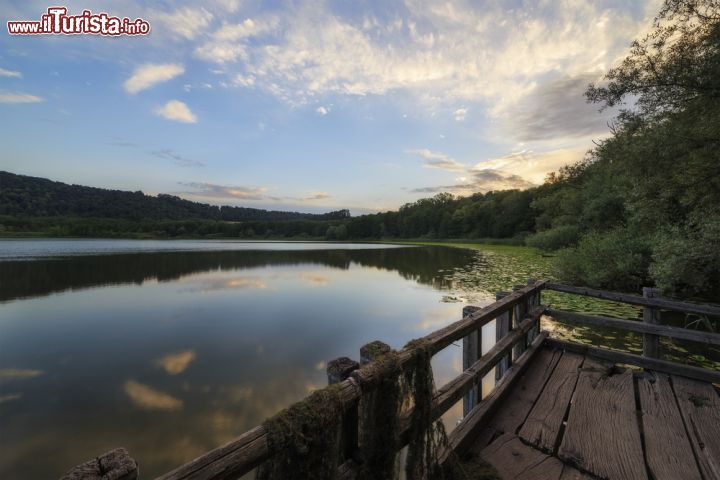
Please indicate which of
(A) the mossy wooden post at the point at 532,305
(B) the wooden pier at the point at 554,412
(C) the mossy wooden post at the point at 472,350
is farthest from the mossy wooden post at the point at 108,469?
(A) the mossy wooden post at the point at 532,305

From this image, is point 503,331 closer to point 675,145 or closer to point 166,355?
point 166,355

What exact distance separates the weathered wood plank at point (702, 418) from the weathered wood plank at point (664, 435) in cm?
6

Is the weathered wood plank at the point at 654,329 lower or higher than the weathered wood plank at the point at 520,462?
higher

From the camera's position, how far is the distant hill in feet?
293

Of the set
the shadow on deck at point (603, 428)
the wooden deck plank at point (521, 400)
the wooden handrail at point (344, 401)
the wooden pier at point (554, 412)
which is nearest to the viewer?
the wooden handrail at point (344, 401)

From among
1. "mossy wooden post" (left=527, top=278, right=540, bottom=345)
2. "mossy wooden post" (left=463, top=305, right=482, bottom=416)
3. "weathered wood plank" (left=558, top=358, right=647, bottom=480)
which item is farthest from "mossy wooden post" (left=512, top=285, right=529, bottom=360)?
"mossy wooden post" (left=463, top=305, right=482, bottom=416)

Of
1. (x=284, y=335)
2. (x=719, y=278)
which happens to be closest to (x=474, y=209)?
(x=719, y=278)

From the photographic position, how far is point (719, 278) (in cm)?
1059

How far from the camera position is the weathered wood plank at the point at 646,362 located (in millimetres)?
4074

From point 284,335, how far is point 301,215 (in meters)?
163

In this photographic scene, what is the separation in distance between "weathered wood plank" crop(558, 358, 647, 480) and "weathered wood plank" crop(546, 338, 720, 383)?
33 centimetres

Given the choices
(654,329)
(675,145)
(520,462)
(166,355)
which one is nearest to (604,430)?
(520,462)

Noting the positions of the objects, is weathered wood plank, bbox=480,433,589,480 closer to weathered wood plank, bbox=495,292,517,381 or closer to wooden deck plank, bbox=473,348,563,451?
wooden deck plank, bbox=473,348,563,451

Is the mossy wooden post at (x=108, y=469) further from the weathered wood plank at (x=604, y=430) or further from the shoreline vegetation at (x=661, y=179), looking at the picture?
the shoreline vegetation at (x=661, y=179)
